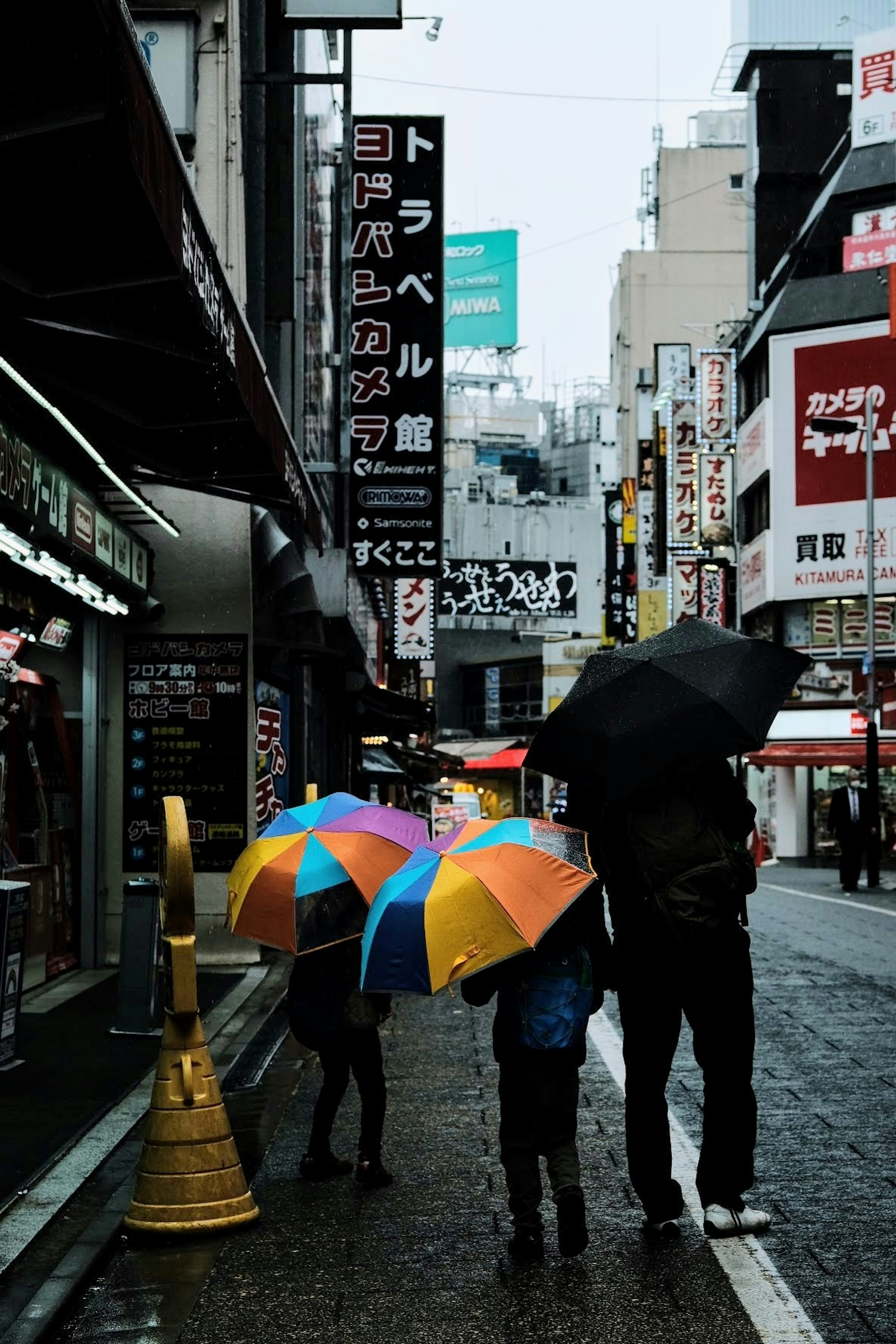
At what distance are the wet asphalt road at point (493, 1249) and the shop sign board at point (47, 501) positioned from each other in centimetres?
370

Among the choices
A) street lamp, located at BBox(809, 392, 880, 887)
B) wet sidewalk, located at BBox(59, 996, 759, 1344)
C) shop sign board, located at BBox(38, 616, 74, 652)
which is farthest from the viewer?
street lamp, located at BBox(809, 392, 880, 887)

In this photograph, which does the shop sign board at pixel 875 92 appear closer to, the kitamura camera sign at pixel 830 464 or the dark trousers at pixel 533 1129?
the kitamura camera sign at pixel 830 464

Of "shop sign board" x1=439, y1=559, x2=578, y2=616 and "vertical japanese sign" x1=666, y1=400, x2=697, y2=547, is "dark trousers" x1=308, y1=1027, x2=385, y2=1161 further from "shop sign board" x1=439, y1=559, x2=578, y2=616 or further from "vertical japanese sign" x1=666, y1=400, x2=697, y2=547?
"shop sign board" x1=439, y1=559, x2=578, y2=616

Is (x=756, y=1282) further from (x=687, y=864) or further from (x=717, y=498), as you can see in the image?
(x=717, y=498)

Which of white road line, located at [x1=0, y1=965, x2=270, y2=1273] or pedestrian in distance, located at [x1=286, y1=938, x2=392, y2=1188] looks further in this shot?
pedestrian in distance, located at [x1=286, y1=938, x2=392, y2=1188]

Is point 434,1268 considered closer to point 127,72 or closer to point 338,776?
point 127,72

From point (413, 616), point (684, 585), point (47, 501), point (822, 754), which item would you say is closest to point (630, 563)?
point (684, 585)

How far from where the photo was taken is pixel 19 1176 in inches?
274

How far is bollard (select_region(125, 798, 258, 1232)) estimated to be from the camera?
6395mm

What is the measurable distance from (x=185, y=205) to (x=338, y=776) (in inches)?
1053

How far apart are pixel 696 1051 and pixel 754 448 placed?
4627 centimetres

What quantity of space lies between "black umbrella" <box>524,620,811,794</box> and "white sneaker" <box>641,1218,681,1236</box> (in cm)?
155

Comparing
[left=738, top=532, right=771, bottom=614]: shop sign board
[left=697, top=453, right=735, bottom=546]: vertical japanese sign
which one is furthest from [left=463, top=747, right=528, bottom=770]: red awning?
[left=697, top=453, right=735, bottom=546]: vertical japanese sign

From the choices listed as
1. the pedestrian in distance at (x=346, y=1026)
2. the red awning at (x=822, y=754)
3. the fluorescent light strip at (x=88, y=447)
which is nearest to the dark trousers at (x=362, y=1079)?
the pedestrian in distance at (x=346, y=1026)
